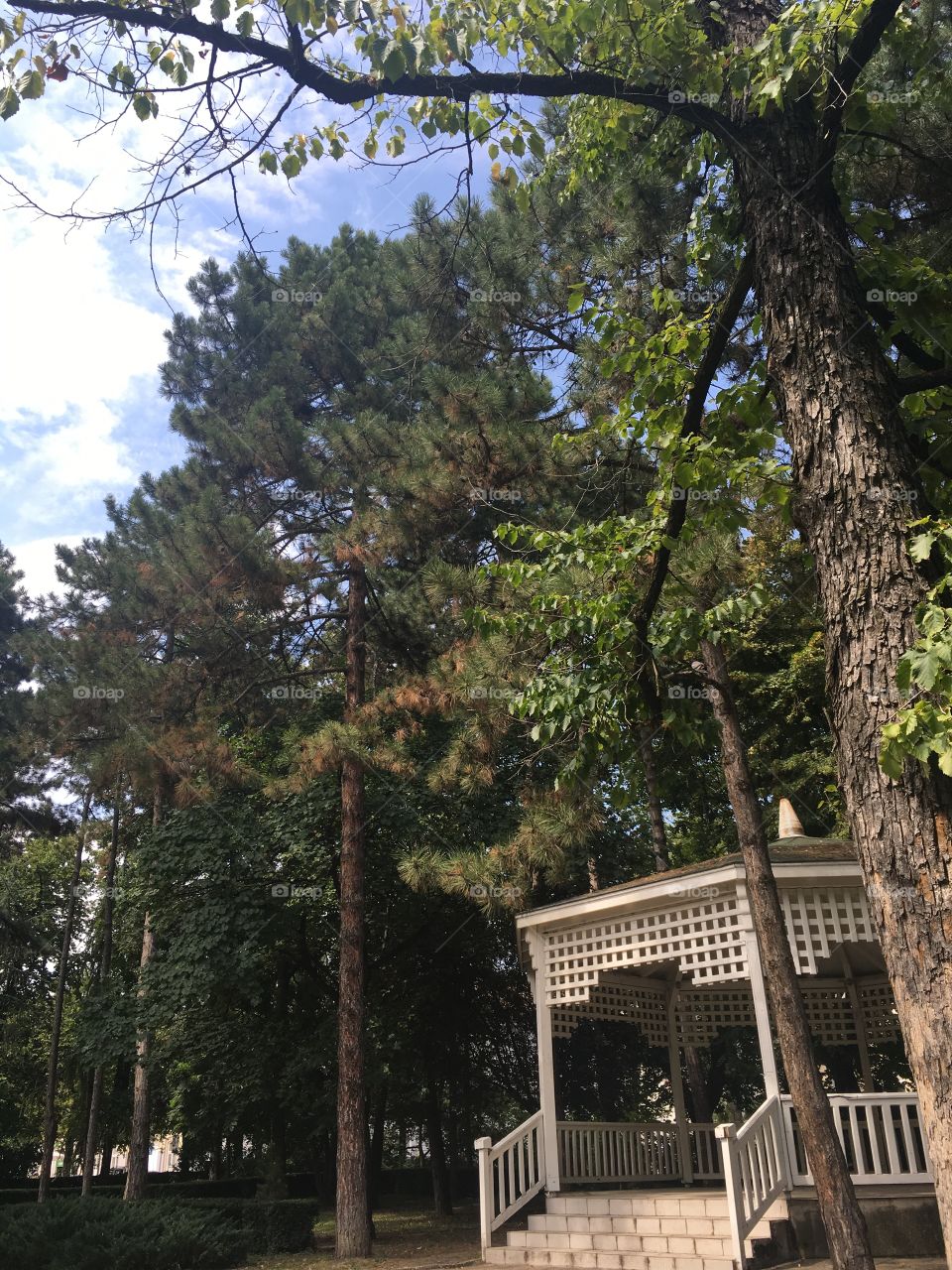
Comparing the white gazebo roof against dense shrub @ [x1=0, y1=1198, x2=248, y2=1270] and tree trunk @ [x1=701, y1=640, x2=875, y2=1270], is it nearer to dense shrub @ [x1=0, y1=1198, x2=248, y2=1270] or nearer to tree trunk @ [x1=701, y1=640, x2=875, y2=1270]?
tree trunk @ [x1=701, y1=640, x2=875, y2=1270]

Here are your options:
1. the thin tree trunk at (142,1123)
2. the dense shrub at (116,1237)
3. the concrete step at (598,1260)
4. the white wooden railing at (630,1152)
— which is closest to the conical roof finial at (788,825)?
the white wooden railing at (630,1152)

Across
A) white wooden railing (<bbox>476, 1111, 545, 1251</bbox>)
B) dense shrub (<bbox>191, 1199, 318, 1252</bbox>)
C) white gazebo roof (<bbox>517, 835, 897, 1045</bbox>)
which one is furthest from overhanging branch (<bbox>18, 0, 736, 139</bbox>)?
dense shrub (<bbox>191, 1199, 318, 1252</bbox>)

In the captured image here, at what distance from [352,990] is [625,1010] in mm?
3717

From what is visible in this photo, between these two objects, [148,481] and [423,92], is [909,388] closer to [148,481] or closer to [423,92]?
[423,92]

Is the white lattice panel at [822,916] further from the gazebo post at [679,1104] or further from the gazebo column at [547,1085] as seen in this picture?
the gazebo post at [679,1104]

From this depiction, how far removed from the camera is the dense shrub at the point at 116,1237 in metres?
9.13

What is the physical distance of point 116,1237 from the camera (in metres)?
9.48

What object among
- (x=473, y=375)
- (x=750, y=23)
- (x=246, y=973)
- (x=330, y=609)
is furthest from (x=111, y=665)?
(x=750, y=23)

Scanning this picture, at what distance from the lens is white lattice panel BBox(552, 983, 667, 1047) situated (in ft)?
35.2

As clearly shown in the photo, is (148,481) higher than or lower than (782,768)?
→ higher

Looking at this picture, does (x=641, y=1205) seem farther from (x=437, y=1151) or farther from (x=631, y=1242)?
(x=437, y=1151)

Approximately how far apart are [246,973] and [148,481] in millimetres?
8556

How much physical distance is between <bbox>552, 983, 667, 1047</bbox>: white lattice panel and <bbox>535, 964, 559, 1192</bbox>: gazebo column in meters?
0.62

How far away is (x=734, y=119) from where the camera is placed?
3668 millimetres
